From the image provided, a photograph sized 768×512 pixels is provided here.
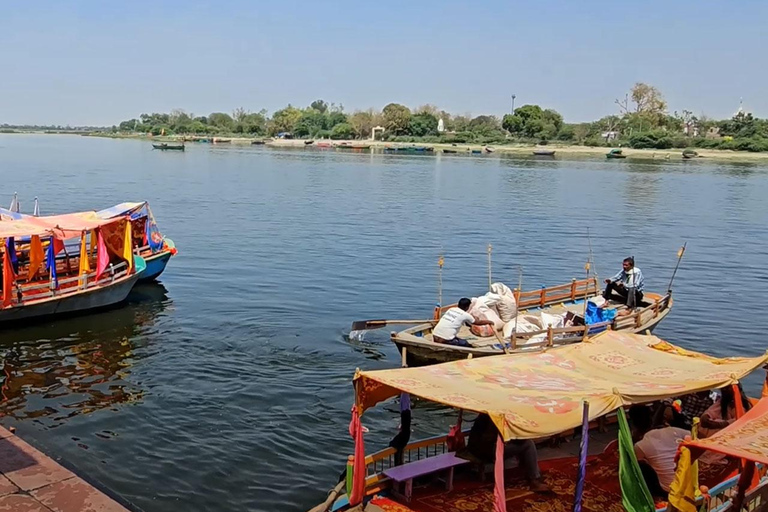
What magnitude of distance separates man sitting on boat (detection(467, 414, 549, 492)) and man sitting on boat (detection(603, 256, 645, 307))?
11.1 m

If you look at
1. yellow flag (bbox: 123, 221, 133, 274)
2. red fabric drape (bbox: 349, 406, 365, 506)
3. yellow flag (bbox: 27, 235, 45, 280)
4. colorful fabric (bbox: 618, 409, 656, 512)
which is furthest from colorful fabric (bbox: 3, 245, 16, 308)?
colorful fabric (bbox: 618, 409, 656, 512)

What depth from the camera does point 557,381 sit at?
31.4 ft

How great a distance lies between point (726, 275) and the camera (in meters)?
33.2

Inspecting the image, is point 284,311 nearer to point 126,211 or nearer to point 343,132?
point 126,211

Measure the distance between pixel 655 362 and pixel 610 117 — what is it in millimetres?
178521

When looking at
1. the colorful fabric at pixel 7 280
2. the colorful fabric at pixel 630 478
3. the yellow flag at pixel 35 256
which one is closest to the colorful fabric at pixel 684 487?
the colorful fabric at pixel 630 478

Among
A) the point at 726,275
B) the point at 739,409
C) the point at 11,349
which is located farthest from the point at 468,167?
the point at 739,409

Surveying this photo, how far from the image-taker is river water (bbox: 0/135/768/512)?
13.7m

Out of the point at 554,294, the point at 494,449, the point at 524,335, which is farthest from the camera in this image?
the point at 554,294

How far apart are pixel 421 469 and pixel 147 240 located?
1922cm

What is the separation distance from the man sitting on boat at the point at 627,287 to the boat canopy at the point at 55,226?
1468 cm

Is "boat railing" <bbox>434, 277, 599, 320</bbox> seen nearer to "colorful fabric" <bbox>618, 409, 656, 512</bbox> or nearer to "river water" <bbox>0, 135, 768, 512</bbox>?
"river water" <bbox>0, 135, 768, 512</bbox>

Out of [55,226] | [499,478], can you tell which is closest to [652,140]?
[55,226]

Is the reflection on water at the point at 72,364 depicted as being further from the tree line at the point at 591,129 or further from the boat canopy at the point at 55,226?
the tree line at the point at 591,129
